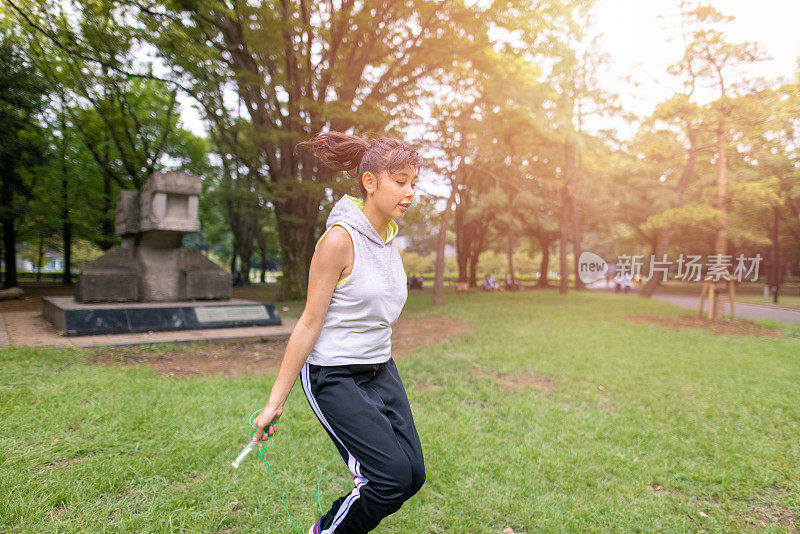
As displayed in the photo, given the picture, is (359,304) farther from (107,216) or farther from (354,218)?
(107,216)

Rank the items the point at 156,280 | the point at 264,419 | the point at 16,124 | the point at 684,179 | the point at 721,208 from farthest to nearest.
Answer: the point at 684,179 → the point at 16,124 → the point at 721,208 → the point at 156,280 → the point at 264,419

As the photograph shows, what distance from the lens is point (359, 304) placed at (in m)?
1.75

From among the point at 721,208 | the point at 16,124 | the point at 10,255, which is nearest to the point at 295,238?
the point at 16,124

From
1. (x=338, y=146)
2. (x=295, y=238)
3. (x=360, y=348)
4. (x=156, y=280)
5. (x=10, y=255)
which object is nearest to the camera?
(x=360, y=348)

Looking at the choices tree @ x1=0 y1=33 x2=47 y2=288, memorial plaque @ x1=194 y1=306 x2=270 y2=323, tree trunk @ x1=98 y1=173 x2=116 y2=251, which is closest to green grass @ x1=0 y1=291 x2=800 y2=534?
memorial plaque @ x1=194 y1=306 x2=270 y2=323

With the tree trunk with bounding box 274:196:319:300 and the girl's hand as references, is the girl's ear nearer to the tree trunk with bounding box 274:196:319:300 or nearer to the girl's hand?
the girl's hand

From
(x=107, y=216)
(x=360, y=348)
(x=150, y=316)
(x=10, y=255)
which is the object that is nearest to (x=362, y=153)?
(x=360, y=348)

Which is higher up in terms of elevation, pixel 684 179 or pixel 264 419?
pixel 684 179

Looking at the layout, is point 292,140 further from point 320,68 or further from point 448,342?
point 448,342

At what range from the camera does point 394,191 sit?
183 centimetres

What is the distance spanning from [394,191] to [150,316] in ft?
21.7

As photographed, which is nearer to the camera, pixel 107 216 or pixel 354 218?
pixel 354 218

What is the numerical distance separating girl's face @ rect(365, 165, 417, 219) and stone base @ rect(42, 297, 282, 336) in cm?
647

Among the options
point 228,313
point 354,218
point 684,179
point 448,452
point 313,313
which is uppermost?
point 684,179
